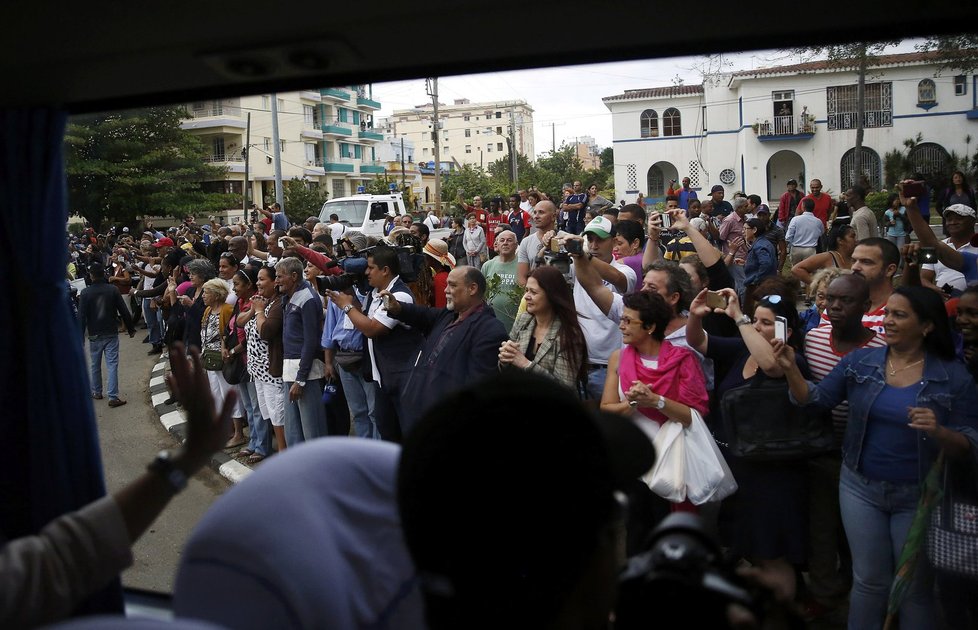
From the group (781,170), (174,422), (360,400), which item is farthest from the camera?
(781,170)

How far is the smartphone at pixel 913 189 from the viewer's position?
12.8 feet

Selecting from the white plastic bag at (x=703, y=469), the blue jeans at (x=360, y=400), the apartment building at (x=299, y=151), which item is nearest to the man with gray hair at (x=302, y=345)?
the blue jeans at (x=360, y=400)

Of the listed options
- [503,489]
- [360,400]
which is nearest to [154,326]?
[360,400]

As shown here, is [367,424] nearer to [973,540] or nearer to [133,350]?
[973,540]

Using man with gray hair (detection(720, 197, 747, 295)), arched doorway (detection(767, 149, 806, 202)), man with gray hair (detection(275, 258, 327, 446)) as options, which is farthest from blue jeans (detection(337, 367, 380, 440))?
arched doorway (detection(767, 149, 806, 202))

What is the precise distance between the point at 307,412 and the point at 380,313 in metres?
1.39

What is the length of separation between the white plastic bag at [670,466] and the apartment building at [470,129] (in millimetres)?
47548

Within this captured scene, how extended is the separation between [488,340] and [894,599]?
2.33 metres

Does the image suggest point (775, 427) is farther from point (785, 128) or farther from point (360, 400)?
point (785, 128)

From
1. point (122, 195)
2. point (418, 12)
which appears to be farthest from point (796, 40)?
point (122, 195)

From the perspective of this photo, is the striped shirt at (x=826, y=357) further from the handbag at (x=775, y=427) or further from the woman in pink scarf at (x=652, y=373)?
the woman in pink scarf at (x=652, y=373)

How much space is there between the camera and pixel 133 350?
13281 mm

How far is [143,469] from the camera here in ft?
23.5

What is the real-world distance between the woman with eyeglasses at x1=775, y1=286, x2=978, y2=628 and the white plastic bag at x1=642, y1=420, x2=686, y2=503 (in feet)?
2.27
